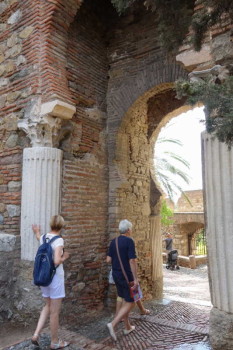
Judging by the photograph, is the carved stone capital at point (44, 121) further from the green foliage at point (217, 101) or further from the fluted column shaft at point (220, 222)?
the green foliage at point (217, 101)

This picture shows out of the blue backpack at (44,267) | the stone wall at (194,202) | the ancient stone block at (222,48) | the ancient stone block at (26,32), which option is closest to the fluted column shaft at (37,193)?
the blue backpack at (44,267)

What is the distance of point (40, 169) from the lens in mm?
4398

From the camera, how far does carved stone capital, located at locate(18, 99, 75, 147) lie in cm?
446

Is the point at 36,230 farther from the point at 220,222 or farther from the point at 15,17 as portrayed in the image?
the point at 15,17

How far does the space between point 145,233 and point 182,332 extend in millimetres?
2304

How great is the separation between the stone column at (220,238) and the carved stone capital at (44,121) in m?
2.55

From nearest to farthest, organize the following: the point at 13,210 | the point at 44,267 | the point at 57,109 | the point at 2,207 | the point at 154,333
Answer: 1. the point at 44,267
2. the point at 154,333
3. the point at 57,109
4. the point at 13,210
5. the point at 2,207

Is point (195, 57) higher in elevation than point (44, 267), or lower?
higher

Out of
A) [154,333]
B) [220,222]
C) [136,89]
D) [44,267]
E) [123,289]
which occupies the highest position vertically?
[136,89]

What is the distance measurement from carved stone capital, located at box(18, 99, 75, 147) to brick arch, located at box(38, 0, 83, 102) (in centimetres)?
14

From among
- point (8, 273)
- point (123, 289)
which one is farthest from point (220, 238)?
point (8, 273)

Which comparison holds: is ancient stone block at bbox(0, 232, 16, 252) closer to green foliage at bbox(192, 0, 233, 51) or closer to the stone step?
the stone step

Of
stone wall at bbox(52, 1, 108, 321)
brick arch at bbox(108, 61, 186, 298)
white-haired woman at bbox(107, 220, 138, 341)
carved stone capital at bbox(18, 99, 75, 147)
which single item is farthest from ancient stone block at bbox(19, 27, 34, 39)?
white-haired woman at bbox(107, 220, 138, 341)

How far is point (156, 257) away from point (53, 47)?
14.9 ft
